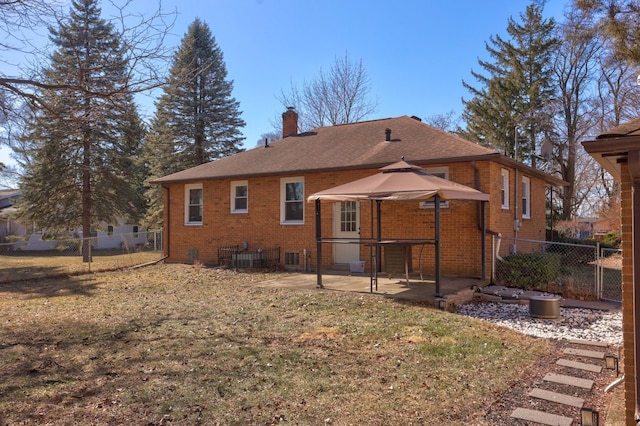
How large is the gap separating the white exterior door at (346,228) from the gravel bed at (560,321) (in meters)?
4.87

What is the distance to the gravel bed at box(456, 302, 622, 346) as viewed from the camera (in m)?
6.96

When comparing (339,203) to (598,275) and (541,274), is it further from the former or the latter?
(598,275)

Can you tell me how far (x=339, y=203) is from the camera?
14.0 metres

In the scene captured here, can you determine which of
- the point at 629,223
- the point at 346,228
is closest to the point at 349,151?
the point at 346,228

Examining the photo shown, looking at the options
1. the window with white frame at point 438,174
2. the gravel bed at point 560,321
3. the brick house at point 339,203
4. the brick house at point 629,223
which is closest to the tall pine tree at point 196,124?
the brick house at point 339,203

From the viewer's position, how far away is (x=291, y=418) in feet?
12.7

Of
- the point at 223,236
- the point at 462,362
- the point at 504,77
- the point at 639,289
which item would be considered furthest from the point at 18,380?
the point at 504,77

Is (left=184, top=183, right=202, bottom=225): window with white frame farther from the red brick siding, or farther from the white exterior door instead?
the white exterior door

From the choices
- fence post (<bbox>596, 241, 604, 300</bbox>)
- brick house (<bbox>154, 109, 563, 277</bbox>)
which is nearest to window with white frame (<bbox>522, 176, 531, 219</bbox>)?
A: brick house (<bbox>154, 109, 563, 277</bbox>)

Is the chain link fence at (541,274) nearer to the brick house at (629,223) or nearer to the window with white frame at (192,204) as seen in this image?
the brick house at (629,223)

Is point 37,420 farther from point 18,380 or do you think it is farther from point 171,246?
point 171,246

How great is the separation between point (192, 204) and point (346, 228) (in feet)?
22.0

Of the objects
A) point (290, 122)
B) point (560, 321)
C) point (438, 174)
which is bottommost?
point (560, 321)

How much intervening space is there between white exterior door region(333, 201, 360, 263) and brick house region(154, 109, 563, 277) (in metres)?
0.03
